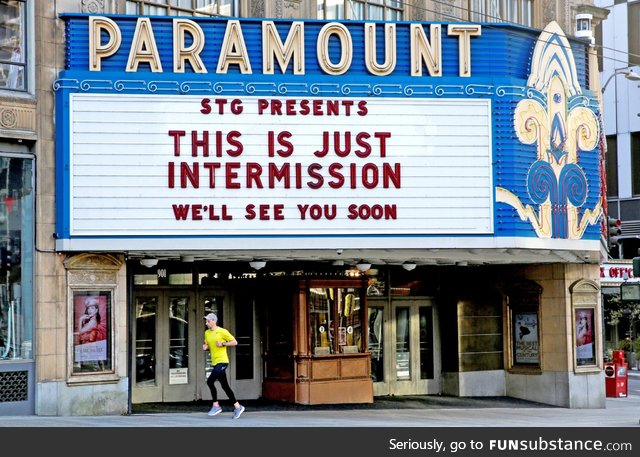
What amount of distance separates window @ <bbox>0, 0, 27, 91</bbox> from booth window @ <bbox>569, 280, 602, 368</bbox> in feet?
43.4

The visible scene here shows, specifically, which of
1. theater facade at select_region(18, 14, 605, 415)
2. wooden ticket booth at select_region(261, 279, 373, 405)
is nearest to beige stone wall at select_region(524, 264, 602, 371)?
theater facade at select_region(18, 14, 605, 415)

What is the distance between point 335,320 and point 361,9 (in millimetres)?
6951

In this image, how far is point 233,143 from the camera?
2122 centimetres

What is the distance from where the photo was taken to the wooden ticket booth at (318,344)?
2477cm

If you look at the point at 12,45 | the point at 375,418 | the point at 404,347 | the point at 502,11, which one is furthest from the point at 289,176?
the point at 502,11

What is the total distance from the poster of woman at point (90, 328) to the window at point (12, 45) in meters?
4.01

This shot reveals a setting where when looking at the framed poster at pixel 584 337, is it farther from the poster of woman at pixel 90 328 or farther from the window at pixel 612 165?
the window at pixel 612 165

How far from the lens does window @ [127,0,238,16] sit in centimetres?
2255

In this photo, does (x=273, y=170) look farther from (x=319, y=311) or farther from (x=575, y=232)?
(x=575, y=232)

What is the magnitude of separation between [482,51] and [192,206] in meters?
6.58

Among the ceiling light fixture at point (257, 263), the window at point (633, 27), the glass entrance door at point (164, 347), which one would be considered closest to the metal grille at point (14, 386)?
the glass entrance door at point (164, 347)

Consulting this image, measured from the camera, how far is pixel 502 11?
90.9ft

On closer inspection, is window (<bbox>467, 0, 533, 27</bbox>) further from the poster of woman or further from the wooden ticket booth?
the poster of woman
